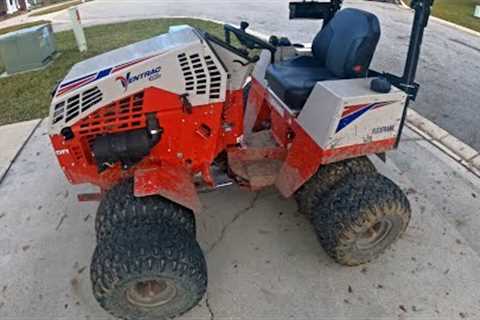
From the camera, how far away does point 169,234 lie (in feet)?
6.73

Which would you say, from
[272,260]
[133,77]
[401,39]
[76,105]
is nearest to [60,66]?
[76,105]

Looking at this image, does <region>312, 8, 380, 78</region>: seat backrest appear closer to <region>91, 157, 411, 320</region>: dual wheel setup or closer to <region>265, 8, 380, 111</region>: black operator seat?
<region>265, 8, 380, 111</region>: black operator seat

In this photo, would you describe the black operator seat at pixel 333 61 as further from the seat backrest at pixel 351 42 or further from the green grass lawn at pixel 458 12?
the green grass lawn at pixel 458 12

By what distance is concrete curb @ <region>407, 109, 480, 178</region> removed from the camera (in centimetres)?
339

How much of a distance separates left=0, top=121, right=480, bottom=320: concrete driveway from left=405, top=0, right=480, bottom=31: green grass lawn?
287 inches

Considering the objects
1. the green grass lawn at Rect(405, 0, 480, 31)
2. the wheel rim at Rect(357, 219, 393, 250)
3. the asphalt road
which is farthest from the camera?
the green grass lawn at Rect(405, 0, 480, 31)

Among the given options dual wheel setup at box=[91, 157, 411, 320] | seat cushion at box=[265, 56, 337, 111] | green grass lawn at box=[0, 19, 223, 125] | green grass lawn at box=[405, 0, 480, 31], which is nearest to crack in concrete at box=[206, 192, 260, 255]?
dual wheel setup at box=[91, 157, 411, 320]

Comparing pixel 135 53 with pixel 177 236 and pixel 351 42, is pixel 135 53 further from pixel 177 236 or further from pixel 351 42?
pixel 351 42

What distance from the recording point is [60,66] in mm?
6234

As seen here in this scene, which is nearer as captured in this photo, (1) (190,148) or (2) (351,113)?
(2) (351,113)

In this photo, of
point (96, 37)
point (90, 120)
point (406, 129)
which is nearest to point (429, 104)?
point (406, 129)

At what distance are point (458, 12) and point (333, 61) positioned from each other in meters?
9.53

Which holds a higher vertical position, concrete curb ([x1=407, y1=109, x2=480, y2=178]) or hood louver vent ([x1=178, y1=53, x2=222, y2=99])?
hood louver vent ([x1=178, y1=53, x2=222, y2=99])

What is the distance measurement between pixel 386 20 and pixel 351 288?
8.28 metres
